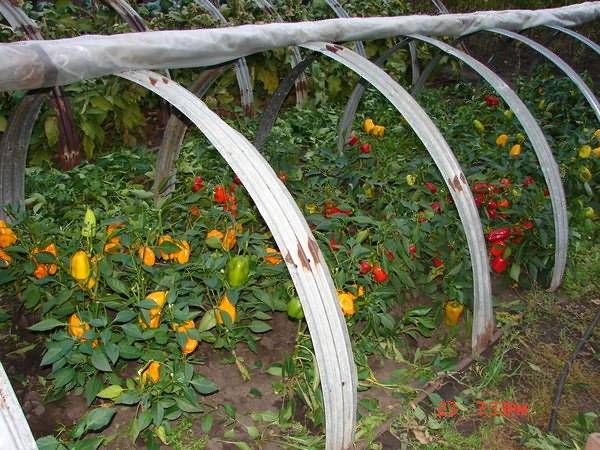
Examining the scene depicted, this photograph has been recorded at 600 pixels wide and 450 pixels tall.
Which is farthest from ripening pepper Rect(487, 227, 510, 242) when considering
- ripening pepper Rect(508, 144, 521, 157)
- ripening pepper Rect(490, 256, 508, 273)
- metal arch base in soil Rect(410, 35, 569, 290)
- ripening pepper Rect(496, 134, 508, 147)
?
ripening pepper Rect(496, 134, 508, 147)

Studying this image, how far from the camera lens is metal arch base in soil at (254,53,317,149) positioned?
2855 millimetres

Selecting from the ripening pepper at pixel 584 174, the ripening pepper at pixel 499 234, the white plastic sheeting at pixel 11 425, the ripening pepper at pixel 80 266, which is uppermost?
the ripening pepper at pixel 584 174

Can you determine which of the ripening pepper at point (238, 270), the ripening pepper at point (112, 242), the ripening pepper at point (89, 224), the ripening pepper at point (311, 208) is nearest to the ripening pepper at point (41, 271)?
the ripening pepper at point (112, 242)

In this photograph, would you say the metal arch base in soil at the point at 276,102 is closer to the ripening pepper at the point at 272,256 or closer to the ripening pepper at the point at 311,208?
the ripening pepper at the point at 311,208

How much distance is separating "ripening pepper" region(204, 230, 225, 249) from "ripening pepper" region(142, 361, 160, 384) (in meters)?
0.49

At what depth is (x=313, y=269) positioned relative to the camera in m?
1.45

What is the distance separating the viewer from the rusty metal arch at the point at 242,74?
4.24 meters

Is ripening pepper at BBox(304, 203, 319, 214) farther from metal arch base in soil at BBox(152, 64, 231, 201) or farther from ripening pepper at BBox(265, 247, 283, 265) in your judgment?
metal arch base in soil at BBox(152, 64, 231, 201)

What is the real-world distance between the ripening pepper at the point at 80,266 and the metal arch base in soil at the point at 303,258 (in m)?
0.64

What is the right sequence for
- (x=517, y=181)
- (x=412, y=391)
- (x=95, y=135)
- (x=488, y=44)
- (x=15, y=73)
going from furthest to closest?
(x=488, y=44)
(x=95, y=135)
(x=517, y=181)
(x=412, y=391)
(x=15, y=73)

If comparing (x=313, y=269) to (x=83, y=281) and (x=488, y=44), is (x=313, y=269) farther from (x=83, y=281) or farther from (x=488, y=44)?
(x=488, y=44)

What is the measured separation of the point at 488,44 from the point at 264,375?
21.3ft

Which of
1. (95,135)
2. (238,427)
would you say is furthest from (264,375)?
(95,135)
